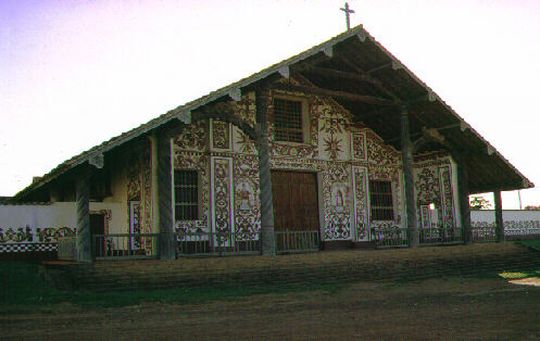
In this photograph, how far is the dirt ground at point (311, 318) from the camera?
7.45 m

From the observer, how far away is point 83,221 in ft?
45.2

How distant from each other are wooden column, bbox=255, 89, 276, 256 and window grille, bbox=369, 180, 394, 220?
7.12m

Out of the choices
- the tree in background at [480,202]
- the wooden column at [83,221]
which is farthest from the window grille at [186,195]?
the tree in background at [480,202]

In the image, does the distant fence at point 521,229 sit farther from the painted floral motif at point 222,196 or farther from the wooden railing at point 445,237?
the painted floral motif at point 222,196

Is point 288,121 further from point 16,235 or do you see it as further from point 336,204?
point 16,235

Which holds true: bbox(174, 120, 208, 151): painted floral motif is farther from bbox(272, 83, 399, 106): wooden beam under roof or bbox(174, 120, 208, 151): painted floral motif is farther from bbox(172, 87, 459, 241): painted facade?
bbox(272, 83, 399, 106): wooden beam under roof

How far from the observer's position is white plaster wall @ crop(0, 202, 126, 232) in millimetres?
18984

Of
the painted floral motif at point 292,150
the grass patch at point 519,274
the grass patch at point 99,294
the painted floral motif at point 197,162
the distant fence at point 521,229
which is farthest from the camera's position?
the distant fence at point 521,229

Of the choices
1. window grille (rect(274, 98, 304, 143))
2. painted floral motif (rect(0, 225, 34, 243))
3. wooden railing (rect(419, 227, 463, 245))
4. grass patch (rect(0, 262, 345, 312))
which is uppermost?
window grille (rect(274, 98, 304, 143))

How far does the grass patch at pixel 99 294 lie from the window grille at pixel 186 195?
416 cm

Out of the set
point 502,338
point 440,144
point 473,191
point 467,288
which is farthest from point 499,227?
point 502,338

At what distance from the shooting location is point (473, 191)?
76.4ft

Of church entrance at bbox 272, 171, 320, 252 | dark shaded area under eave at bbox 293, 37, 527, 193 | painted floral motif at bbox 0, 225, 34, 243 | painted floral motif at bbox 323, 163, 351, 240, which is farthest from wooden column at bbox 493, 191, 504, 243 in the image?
painted floral motif at bbox 0, 225, 34, 243

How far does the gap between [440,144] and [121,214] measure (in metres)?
11.2
